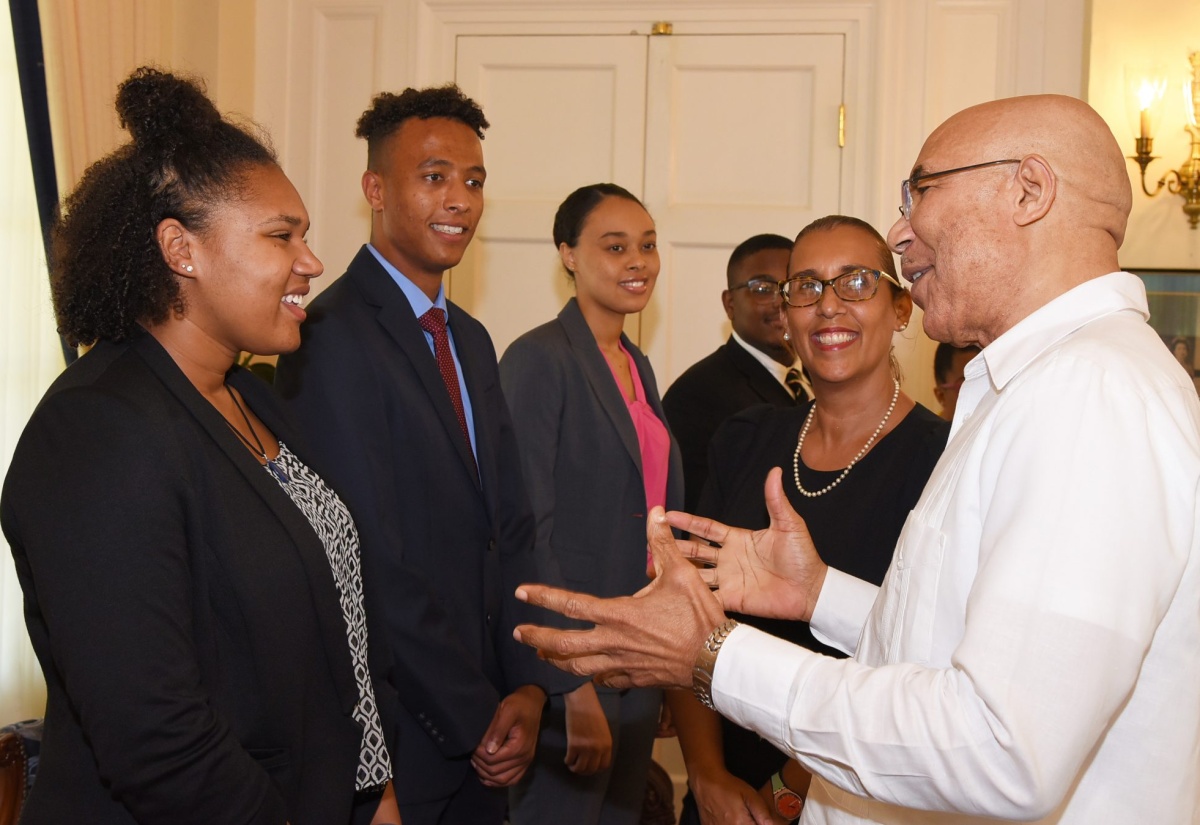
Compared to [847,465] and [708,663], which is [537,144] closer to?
[847,465]

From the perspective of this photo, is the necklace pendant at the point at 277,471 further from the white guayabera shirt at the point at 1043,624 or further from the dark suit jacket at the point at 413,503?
the white guayabera shirt at the point at 1043,624

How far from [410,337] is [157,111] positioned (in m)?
0.78

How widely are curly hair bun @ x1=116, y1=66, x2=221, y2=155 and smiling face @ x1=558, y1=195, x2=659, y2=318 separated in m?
1.76

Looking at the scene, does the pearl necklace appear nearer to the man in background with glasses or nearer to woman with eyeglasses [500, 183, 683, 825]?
woman with eyeglasses [500, 183, 683, 825]

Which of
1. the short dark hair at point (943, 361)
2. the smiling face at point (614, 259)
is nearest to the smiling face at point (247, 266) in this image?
the smiling face at point (614, 259)

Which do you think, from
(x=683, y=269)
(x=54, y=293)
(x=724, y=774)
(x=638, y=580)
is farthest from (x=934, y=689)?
(x=683, y=269)

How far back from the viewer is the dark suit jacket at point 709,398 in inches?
141

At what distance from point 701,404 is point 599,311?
0.49 m

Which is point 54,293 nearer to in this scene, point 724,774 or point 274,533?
point 274,533

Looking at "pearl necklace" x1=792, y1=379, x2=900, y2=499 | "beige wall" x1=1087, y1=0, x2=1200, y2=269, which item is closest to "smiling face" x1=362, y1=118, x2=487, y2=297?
"pearl necklace" x1=792, y1=379, x2=900, y2=499

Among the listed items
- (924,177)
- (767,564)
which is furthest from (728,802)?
(924,177)

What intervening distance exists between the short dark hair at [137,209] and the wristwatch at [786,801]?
1.38m

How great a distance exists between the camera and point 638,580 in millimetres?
→ 3102

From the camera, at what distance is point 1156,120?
14.2 ft
